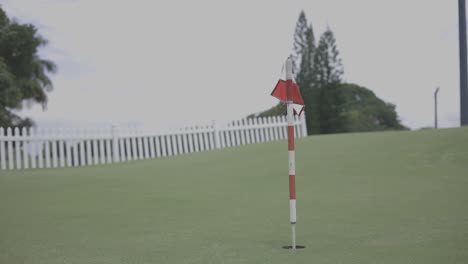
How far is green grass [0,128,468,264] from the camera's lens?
206 inches

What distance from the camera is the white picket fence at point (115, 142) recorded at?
735 inches

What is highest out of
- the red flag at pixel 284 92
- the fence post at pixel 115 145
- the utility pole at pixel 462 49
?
the utility pole at pixel 462 49

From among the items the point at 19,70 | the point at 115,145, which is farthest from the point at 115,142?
the point at 19,70

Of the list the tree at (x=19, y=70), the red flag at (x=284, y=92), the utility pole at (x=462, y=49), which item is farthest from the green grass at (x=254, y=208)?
the tree at (x=19, y=70)

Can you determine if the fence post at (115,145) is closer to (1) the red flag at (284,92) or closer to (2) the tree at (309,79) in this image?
(1) the red flag at (284,92)

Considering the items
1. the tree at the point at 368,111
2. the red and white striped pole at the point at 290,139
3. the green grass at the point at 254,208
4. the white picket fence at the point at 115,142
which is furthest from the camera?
the tree at the point at 368,111

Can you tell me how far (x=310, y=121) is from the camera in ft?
151

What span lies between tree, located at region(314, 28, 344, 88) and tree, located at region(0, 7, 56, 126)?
827 inches

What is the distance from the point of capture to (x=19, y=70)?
37.9 metres

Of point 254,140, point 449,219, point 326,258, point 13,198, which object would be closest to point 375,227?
point 449,219

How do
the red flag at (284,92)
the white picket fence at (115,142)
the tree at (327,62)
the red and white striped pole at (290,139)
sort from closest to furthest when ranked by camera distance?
the red and white striped pole at (290,139), the red flag at (284,92), the white picket fence at (115,142), the tree at (327,62)

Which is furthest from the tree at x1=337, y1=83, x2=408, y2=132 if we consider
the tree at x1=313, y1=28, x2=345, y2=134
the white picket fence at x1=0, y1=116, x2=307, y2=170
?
the white picket fence at x1=0, y1=116, x2=307, y2=170

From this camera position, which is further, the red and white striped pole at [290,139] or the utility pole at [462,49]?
the utility pole at [462,49]

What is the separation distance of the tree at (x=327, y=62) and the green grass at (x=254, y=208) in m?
29.3
